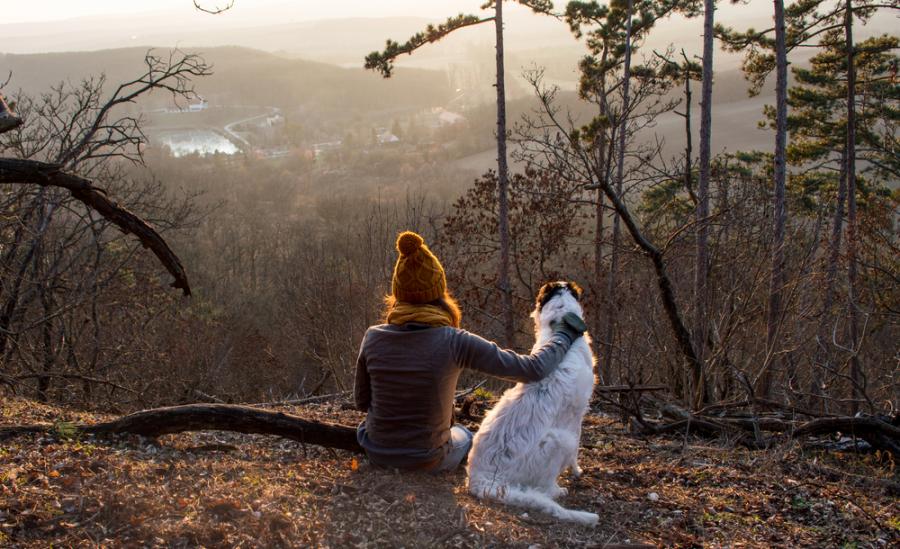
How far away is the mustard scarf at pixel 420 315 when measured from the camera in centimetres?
457

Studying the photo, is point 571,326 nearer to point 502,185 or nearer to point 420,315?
point 420,315

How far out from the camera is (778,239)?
29.6 ft

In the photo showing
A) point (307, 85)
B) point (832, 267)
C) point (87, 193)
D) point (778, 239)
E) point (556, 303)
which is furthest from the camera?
point (307, 85)

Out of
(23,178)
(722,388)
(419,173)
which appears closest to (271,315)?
(419,173)

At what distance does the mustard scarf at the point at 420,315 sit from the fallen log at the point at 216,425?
1.43m

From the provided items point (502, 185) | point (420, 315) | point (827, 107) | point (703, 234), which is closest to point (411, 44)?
point (502, 185)

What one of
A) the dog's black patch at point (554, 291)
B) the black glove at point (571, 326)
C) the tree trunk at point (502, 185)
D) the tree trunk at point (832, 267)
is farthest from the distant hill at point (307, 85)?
the black glove at point (571, 326)

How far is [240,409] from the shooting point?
17.8 ft

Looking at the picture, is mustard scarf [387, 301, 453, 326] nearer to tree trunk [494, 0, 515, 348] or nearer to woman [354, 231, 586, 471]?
woman [354, 231, 586, 471]

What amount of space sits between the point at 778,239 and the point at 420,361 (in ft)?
21.5

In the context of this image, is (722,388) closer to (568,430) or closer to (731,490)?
(731,490)

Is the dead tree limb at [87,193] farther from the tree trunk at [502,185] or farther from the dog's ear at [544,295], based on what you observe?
the tree trunk at [502,185]

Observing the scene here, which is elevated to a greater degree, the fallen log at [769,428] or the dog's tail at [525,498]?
the dog's tail at [525,498]

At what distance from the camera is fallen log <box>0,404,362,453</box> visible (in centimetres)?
527
